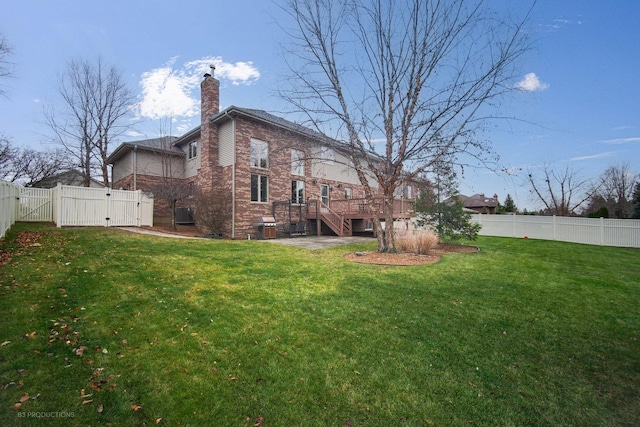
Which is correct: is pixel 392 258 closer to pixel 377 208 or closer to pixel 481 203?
pixel 377 208

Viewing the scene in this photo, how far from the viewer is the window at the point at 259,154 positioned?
14.7m

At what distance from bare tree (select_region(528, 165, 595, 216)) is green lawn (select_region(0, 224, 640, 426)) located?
73.5 feet

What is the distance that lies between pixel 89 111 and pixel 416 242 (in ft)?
76.3

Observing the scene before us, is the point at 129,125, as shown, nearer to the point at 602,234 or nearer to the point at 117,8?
the point at 117,8

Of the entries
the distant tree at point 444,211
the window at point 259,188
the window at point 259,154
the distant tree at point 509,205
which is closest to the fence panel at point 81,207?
the window at point 259,188

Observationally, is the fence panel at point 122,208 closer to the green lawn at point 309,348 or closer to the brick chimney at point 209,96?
the brick chimney at point 209,96

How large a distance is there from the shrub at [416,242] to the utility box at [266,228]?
260 inches

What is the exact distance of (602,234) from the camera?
44.4 feet

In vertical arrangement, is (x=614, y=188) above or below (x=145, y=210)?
above

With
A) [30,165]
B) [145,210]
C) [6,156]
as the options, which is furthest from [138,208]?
[30,165]

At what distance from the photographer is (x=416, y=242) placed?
29.8ft

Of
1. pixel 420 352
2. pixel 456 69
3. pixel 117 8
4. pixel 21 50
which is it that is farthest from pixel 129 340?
pixel 21 50

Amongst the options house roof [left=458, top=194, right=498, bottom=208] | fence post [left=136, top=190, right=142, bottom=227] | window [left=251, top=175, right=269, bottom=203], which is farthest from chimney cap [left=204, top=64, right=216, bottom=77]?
house roof [left=458, top=194, right=498, bottom=208]

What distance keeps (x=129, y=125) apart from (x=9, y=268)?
60.8ft
